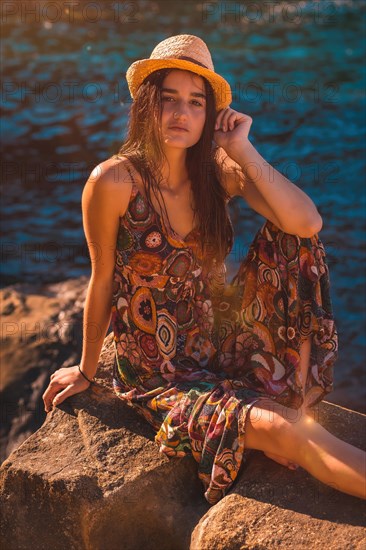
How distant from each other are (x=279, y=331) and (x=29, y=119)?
6.05 meters

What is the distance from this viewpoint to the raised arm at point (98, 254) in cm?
305

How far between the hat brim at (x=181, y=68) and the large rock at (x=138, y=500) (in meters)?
1.23

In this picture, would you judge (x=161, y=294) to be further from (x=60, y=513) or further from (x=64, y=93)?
(x=64, y=93)

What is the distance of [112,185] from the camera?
304 centimetres

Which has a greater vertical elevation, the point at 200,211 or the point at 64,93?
the point at 200,211

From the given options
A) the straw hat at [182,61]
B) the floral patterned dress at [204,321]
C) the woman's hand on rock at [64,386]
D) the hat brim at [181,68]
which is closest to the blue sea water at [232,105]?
the floral patterned dress at [204,321]

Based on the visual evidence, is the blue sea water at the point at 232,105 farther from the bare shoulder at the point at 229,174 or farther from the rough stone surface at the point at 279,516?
the rough stone surface at the point at 279,516

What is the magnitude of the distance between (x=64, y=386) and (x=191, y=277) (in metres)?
0.66

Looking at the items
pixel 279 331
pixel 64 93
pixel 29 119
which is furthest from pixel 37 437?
pixel 64 93

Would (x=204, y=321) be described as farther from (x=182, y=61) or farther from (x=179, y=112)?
(x=182, y=61)

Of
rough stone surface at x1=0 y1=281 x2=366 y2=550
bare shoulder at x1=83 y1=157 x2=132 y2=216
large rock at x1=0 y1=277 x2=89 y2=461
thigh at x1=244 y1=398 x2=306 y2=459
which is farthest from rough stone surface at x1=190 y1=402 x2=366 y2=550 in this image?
large rock at x1=0 y1=277 x2=89 y2=461

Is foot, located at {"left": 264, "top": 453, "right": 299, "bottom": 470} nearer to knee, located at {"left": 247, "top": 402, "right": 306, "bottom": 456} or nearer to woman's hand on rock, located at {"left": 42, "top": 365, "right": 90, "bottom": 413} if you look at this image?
knee, located at {"left": 247, "top": 402, "right": 306, "bottom": 456}

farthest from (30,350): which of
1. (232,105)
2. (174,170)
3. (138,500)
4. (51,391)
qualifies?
(232,105)

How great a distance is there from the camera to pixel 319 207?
6.96 meters
